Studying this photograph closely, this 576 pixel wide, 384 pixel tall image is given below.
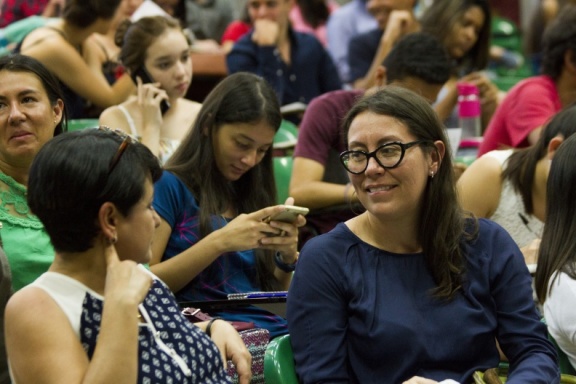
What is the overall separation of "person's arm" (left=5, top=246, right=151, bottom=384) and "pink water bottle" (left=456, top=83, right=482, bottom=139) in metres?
3.39

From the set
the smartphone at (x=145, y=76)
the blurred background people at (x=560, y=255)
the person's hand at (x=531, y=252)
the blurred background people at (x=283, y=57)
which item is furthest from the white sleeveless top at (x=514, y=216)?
the blurred background people at (x=283, y=57)

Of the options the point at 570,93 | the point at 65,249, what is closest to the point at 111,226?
the point at 65,249

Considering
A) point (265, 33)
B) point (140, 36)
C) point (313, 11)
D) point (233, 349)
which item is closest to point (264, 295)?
point (233, 349)

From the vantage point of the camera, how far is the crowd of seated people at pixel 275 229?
6.99 feet

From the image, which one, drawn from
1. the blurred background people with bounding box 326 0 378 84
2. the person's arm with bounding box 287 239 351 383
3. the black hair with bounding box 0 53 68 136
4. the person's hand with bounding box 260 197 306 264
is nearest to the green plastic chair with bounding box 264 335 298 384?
the person's arm with bounding box 287 239 351 383

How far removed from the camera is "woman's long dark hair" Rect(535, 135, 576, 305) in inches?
112

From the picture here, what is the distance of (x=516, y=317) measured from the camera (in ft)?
8.55

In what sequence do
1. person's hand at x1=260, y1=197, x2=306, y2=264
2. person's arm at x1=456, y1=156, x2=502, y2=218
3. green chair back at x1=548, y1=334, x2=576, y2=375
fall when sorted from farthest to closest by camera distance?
person's arm at x1=456, y1=156, x2=502, y2=218, person's hand at x1=260, y1=197, x2=306, y2=264, green chair back at x1=548, y1=334, x2=576, y2=375

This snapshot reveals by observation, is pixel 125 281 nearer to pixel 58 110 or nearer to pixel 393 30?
pixel 58 110

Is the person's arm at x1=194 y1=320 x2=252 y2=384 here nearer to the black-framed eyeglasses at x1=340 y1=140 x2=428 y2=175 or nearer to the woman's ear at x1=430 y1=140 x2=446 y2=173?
the black-framed eyeglasses at x1=340 y1=140 x2=428 y2=175

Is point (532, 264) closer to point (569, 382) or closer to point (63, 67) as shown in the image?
point (569, 382)

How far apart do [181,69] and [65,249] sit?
229cm

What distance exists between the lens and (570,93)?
4.74 m

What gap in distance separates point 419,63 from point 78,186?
253 centimetres
